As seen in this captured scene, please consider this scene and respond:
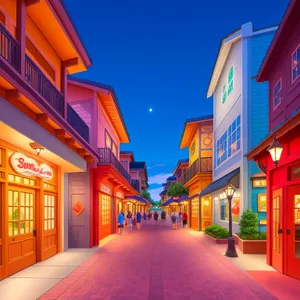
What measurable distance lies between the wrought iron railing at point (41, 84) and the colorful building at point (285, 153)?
6.76 m

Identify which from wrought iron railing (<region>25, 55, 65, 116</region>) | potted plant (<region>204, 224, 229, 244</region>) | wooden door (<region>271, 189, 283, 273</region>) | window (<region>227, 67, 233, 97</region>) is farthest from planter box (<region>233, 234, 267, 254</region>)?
window (<region>227, 67, 233, 97</region>)

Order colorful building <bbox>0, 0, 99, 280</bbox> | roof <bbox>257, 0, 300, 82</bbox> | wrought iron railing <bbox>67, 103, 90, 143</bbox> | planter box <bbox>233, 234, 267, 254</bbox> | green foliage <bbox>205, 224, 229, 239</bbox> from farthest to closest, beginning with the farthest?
green foliage <bbox>205, 224, 229, 239</bbox>
planter box <bbox>233, 234, 267, 254</bbox>
wrought iron railing <bbox>67, 103, 90, 143</bbox>
roof <bbox>257, 0, 300, 82</bbox>
colorful building <bbox>0, 0, 99, 280</bbox>

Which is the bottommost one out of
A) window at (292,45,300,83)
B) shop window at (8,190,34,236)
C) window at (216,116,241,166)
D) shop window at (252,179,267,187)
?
shop window at (8,190,34,236)

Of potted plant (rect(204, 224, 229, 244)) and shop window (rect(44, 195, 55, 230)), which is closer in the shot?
shop window (rect(44, 195, 55, 230))

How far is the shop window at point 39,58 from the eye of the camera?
9.36m

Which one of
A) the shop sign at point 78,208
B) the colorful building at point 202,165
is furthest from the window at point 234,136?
the shop sign at point 78,208

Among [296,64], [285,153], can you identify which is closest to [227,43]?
[296,64]

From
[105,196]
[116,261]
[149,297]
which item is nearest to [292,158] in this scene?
[149,297]

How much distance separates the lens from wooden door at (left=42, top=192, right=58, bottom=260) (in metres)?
11.0

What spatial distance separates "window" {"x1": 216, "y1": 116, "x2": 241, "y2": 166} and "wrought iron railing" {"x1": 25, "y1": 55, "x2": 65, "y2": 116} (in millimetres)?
9865

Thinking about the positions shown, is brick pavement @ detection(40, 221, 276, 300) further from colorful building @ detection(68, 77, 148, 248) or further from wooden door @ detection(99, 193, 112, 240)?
wooden door @ detection(99, 193, 112, 240)

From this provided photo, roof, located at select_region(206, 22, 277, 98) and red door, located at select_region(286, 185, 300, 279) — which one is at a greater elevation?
roof, located at select_region(206, 22, 277, 98)

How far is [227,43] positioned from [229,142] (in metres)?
5.90

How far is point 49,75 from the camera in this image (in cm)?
1081
